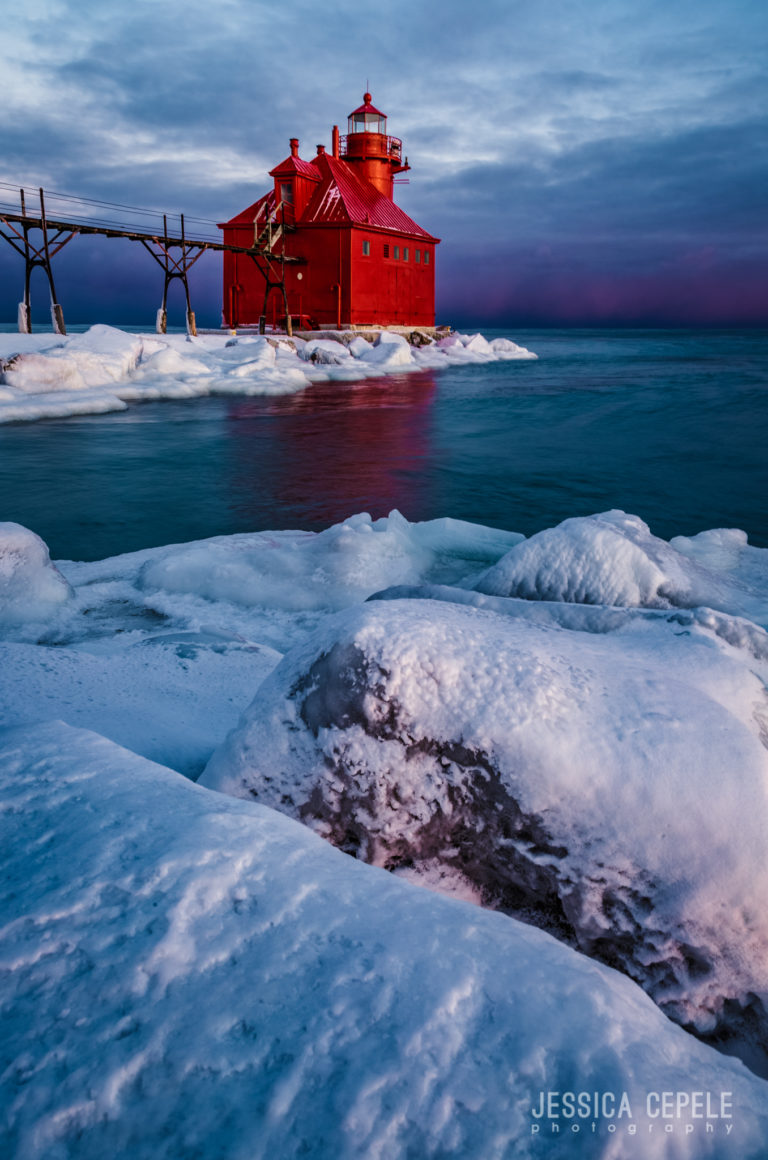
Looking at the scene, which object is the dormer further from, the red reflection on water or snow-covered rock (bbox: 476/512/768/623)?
snow-covered rock (bbox: 476/512/768/623)

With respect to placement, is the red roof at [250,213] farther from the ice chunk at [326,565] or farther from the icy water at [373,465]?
the ice chunk at [326,565]

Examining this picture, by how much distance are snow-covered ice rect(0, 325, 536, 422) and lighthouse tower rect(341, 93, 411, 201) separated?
8.25m

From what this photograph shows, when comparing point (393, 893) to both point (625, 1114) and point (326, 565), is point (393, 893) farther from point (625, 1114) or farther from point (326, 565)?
point (326, 565)

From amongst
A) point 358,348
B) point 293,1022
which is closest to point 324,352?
point 358,348

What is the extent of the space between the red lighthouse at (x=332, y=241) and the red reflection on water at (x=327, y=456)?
9.36 metres

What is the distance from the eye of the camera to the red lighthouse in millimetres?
24844

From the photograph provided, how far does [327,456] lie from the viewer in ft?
33.8

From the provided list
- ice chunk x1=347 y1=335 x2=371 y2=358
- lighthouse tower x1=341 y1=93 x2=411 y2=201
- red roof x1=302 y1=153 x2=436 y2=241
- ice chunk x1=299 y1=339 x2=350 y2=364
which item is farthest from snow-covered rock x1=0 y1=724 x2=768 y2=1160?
lighthouse tower x1=341 y1=93 x2=411 y2=201

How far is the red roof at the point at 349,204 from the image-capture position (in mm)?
24906

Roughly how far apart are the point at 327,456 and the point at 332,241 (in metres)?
17.4

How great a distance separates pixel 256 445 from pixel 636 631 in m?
9.35

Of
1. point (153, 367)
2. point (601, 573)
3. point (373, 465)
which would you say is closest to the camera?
point (601, 573)

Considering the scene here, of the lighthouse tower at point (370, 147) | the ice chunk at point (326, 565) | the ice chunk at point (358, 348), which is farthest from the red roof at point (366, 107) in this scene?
the ice chunk at point (326, 565)

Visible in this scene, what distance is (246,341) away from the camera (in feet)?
67.3
